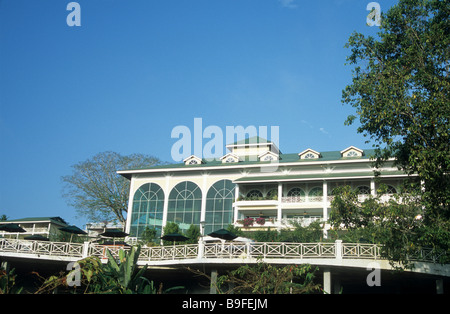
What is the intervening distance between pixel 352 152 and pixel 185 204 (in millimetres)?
14726

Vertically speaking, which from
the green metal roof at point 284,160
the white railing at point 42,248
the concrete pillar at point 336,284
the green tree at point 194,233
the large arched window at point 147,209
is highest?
the green metal roof at point 284,160

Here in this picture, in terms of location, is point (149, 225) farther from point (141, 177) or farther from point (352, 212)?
point (352, 212)

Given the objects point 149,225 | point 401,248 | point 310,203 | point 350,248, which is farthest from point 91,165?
point 401,248

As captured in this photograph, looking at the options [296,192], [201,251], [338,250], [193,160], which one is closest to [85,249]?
[201,251]

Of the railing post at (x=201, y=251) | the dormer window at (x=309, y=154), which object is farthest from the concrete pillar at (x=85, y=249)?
the dormer window at (x=309, y=154)

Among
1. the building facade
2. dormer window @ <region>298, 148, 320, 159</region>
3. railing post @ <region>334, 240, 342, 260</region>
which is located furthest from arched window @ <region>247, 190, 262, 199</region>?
railing post @ <region>334, 240, 342, 260</region>

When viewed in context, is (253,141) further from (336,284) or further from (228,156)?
(336,284)

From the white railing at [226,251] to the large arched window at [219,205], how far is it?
1367 centimetres

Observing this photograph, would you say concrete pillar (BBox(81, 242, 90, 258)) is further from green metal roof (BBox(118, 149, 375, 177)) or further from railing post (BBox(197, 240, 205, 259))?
green metal roof (BBox(118, 149, 375, 177))

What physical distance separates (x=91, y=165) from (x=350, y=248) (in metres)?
31.2

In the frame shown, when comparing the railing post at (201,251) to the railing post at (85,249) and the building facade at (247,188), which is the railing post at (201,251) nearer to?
the railing post at (85,249)

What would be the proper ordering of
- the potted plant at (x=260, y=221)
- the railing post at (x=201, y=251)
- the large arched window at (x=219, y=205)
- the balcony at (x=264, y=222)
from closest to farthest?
the railing post at (x=201, y=251) → the balcony at (x=264, y=222) → the potted plant at (x=260, y=221) → the large arched window at (x=219, y=205)

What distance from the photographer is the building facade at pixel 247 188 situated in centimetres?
3616

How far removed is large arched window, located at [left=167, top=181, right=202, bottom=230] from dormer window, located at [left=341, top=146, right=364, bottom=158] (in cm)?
1272
